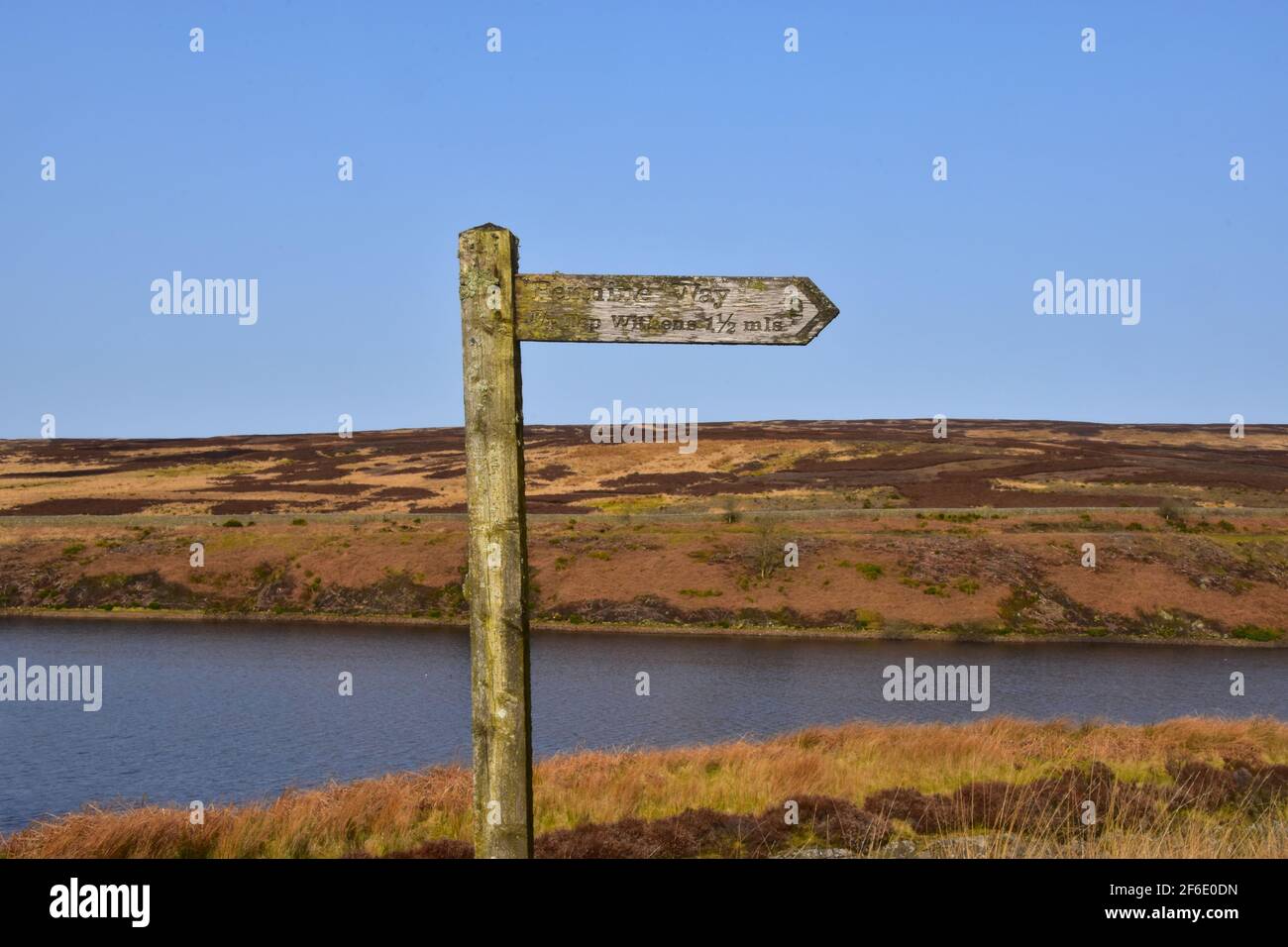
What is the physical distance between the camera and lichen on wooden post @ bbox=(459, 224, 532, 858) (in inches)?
305

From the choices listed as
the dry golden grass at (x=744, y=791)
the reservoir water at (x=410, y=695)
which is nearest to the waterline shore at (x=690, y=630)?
the reservoir water at (x=410, y=695)

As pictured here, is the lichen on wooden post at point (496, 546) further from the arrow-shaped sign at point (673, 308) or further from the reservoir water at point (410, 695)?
the reservoir water at point (410, 695)

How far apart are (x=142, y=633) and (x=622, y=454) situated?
7915 centimetres

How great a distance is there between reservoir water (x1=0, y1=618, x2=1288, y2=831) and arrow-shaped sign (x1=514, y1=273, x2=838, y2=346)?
71.2ft

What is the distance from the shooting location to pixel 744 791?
58.7 feet

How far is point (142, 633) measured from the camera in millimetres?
63344

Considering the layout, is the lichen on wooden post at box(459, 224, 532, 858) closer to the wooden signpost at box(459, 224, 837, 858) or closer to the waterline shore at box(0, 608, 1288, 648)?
the wooden signpost at box(459, 224, 837, 858)

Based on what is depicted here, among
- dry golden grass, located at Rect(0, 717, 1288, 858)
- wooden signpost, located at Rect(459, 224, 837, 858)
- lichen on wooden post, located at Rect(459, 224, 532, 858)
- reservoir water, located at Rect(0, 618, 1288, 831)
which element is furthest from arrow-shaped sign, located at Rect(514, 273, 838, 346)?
reservoir water, located at Rect(0, 618, 1288, 831)

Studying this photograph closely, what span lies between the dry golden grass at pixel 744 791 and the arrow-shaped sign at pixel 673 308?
620 centimetres

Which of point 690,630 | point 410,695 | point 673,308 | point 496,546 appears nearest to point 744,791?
point 496,546

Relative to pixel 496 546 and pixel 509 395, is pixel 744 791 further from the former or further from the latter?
pixel 509 395

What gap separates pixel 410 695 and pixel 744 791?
28.4 metres
